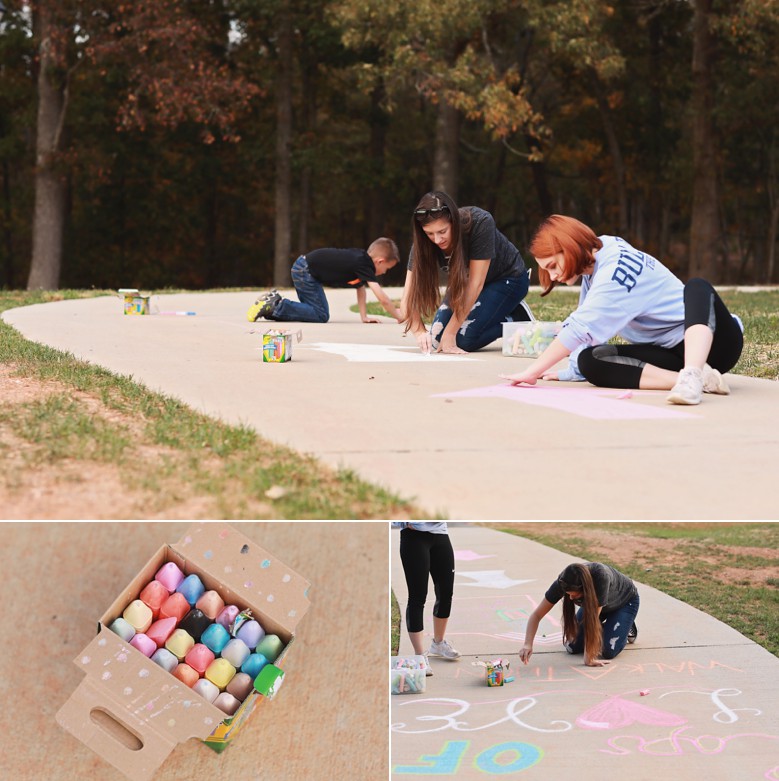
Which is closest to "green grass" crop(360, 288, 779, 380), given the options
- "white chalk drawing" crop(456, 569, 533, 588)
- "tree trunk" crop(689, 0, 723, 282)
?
"white chalk drawing" crop(456, 569, 533, 588)

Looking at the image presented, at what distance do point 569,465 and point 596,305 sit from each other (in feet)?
5.38

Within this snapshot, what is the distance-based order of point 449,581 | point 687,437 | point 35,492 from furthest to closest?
point 449,581 → point 687,437 → point 35,492

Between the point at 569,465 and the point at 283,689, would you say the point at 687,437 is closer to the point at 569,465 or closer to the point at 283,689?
the point at 569,465

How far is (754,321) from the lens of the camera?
30.8 ft

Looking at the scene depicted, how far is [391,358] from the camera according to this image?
20.9 feet

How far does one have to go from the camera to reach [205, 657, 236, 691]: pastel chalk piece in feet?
11.0

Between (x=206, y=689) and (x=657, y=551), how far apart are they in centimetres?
664

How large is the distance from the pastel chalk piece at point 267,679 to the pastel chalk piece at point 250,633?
0.09 meters

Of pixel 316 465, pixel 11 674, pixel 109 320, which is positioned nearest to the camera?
pixel 316 465

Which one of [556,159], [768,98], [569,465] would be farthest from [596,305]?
[556,159]

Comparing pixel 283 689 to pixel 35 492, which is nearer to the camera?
pixel 35 492

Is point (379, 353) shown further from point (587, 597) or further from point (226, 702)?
point (226, 702)

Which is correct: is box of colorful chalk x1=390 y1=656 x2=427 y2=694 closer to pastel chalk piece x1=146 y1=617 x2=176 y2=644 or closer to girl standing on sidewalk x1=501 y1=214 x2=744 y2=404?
girl standing on sidewalk x1=501 y1=214 x2=744 y2=404

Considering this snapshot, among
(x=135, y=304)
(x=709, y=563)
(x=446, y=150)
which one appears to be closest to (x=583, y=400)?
(x=709, y=563)
